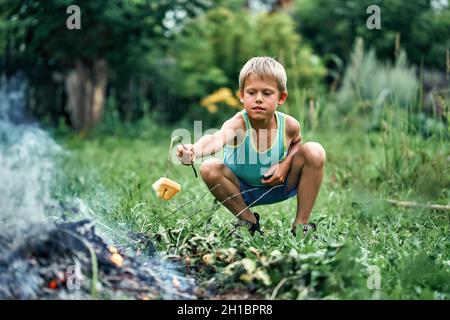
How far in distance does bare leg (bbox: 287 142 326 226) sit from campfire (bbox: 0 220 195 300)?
2.63ft

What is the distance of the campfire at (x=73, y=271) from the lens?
1.91 meters

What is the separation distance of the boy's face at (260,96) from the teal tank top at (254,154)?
0.30ft

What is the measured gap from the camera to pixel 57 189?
3400mm

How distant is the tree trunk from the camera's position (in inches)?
308

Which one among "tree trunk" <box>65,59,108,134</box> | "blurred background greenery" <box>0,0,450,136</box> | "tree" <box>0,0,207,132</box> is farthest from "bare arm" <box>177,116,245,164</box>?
"tree trunk" <box>65,59,108,134</box>

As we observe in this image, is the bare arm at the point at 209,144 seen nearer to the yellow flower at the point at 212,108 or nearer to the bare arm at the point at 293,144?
the bare arm at the point at 293,144

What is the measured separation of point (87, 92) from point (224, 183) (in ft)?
17.9

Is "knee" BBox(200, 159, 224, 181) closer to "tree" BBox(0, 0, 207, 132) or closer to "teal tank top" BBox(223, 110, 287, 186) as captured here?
"teal tank top" BBox(223, 110, 287, 186)

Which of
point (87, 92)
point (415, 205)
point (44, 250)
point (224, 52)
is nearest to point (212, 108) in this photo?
point (224, 52)

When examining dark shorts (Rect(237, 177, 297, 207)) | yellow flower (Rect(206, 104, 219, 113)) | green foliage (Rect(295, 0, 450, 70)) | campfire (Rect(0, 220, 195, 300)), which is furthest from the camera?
green foliage (Rect(295, 0, 450, 70))

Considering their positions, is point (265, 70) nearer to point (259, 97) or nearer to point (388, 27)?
point (259, 97)

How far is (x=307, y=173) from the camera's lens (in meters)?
2.73

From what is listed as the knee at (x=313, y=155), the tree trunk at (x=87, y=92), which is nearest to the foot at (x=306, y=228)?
the knee at (x=313, y=155)
